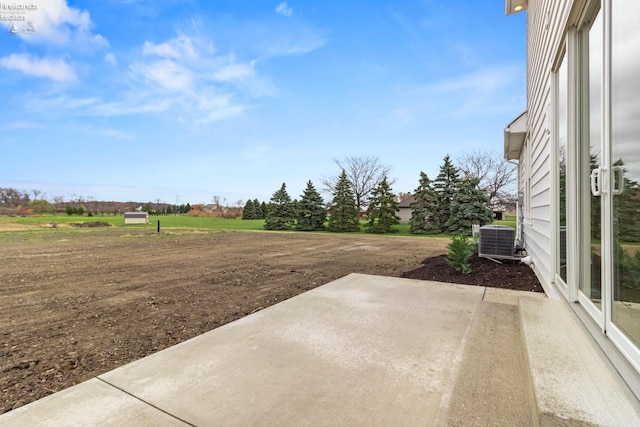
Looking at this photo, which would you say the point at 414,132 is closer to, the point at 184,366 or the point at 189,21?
the point at 189,21

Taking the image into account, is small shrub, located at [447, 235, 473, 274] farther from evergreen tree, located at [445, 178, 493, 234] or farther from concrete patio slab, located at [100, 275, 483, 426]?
evergreen tree, located at [445, 178, 493, 234]

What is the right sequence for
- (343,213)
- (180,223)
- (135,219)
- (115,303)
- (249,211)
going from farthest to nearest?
(249,211), (180,223), (135,219), (343,213), (115,303)

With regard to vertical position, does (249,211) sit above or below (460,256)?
above

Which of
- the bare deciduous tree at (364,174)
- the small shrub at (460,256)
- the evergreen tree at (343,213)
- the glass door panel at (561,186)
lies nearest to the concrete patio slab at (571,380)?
the glass door panel at (561,186)

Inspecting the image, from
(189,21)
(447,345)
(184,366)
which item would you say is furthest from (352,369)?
(189,21)

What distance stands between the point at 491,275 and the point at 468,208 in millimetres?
14638

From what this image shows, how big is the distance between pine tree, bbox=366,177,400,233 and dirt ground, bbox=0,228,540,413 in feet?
38.4

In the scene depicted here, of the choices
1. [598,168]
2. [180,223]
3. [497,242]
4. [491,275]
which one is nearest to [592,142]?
[598,168]

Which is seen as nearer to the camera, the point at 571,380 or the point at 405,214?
the point at 571,380

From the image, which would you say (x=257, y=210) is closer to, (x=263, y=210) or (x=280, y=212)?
(x=263, y=210)

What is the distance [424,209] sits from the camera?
61.6ft

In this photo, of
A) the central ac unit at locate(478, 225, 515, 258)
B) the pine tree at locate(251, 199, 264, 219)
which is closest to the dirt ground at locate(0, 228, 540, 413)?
the central ac unit at locate(478, 225, 515, 258)

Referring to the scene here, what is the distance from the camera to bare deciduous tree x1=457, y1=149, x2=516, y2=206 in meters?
27.1

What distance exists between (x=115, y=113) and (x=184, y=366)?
18999 millimetres
